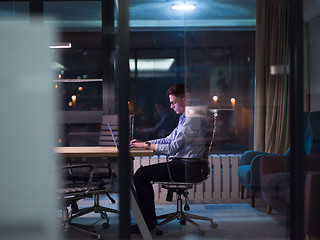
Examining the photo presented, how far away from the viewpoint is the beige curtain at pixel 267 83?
11.8ft

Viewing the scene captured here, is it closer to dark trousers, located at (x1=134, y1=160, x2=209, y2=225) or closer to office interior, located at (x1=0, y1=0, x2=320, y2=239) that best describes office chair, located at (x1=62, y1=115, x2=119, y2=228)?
office interior, located at (x1=0, y1=0, x2=320, y2=239)

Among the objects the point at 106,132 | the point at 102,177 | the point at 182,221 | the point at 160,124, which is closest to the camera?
the point at 182,221

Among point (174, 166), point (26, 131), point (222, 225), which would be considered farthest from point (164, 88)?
point (26, 131)

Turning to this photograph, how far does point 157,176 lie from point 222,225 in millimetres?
873

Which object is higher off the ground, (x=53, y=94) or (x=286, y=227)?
(x=53, y=94)

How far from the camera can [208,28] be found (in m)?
4.11

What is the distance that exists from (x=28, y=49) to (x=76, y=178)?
6.57 feet

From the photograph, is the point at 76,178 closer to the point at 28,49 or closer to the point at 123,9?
the point at 28,49

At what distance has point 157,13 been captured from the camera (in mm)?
6062

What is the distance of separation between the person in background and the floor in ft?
4.52

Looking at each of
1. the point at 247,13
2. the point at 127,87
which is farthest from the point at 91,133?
the point at 127,87

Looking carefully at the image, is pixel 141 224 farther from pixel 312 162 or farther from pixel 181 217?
pixel 312 162

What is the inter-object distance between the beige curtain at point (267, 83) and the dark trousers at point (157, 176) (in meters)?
0.84

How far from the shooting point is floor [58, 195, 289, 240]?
350cm
